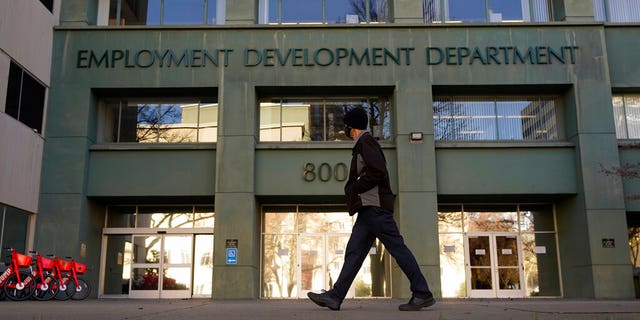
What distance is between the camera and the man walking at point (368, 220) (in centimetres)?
688

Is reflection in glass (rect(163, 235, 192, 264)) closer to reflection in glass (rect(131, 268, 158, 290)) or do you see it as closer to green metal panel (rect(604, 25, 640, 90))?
reflection in glass (rect(131, 268, 158, 290))

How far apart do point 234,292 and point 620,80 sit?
12.5 metres

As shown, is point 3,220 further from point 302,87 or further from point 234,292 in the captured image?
point 302,87

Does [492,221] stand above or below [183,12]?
below

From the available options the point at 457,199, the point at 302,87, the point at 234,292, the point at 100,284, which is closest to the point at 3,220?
the point at 100,284

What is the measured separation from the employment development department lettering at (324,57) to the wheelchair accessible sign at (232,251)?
5.07m

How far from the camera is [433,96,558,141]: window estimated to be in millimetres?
19391

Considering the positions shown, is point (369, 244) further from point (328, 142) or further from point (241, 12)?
point (241, 12)

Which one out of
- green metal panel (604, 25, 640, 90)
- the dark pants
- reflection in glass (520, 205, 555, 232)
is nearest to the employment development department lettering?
green metal panel (604, 25, 640, 90)

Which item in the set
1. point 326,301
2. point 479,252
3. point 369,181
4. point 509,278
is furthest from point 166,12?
point 326,301

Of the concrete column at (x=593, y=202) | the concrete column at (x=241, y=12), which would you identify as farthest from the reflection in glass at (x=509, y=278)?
the concrete column at (x=241, y=12)

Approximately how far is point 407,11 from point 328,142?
4.52 metres

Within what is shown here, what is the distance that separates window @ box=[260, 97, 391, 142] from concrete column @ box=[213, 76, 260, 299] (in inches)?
→ 37.4

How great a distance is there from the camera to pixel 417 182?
18.2 meters
